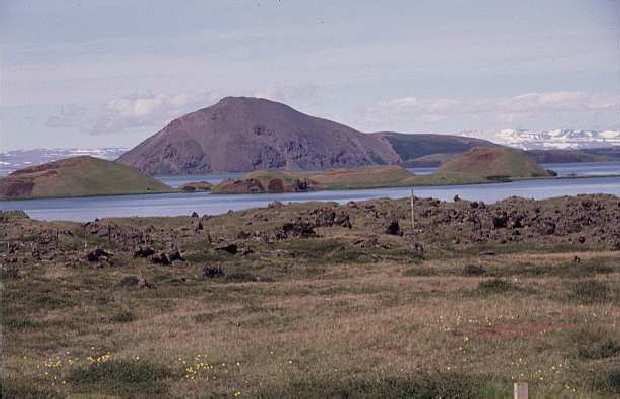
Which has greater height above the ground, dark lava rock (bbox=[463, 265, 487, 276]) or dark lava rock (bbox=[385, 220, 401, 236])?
dark lava rock (bbox=[385, 220, 401, 236])

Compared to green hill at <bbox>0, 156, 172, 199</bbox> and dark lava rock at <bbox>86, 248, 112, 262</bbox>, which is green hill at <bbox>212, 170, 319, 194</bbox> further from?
dark lava rock at <bbox>86, 248, 112, 262</bbox>

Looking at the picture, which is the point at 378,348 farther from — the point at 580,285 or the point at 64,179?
the point at 64,179

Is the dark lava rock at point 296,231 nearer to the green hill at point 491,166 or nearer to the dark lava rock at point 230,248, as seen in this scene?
the dark lava rock at point 230,248

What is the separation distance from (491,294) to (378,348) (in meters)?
6.88

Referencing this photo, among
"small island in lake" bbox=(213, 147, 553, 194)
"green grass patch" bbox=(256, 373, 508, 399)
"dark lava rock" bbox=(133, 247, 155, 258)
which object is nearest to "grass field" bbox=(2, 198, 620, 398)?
"green grass patch" bbox=(256, 373, 508, 399)

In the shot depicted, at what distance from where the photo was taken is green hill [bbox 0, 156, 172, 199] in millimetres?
149875

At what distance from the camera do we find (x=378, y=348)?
16.6 m

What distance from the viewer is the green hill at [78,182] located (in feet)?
492

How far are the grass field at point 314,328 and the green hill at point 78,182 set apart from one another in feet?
396

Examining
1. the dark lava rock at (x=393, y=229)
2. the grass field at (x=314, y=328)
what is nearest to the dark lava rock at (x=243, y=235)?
the dark lava rock at (x=393, y=229)

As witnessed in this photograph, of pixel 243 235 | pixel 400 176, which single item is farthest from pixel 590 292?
pixel 400 176

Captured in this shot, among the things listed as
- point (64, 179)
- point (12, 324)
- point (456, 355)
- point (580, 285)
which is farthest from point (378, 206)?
point (64, 179)

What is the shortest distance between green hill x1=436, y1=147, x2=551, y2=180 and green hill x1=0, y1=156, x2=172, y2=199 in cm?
4844

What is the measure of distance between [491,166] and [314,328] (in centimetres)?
15616
